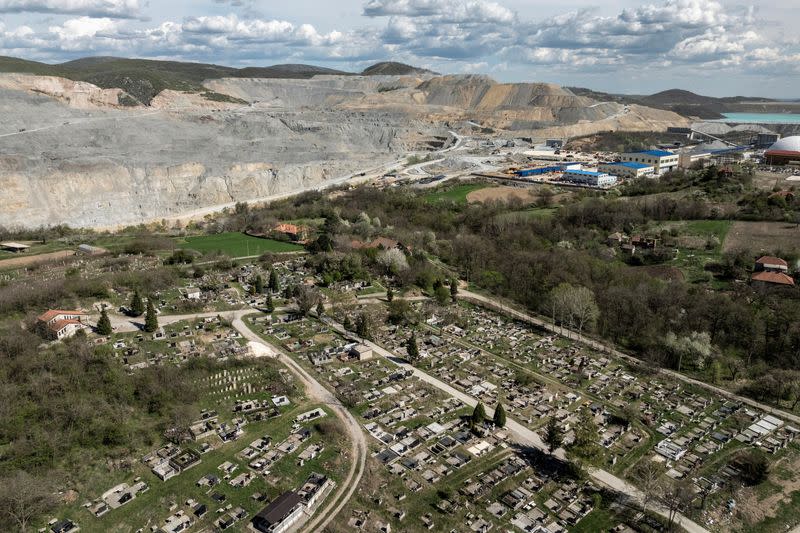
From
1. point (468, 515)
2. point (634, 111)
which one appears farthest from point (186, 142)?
point (634, 111)

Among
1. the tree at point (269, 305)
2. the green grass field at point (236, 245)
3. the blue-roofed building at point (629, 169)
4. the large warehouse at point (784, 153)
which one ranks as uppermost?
the large warehouse at point (784, 153)

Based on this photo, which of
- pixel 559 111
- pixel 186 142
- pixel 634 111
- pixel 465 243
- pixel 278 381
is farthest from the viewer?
pixel 634 111

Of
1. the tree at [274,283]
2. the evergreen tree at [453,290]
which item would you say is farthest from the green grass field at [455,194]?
the tree at [274,283]

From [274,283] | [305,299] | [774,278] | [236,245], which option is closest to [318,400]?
[305,299]

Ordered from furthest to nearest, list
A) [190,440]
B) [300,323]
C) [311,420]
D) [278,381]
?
[300,323] → [278,381] → [311,420] → [190,440]

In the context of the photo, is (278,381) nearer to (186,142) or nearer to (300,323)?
(300,323)

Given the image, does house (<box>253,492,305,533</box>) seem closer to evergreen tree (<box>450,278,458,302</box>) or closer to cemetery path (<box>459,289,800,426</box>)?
cemetery path (<box>459,289,800,426</box>)

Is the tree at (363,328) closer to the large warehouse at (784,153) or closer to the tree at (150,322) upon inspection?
the tree at (150,322)
